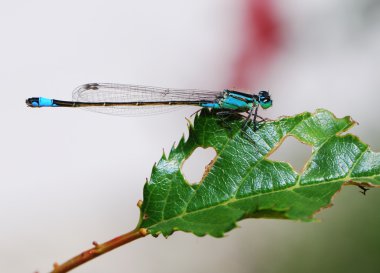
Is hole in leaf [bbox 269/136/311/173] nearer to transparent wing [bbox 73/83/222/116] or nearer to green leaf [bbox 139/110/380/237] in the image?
transparent wing [bbox 73/83/222/116]

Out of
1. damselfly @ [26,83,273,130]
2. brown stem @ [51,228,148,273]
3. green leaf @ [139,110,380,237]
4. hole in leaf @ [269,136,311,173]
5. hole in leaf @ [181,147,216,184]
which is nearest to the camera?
brown stem @ [51,228,148,273]

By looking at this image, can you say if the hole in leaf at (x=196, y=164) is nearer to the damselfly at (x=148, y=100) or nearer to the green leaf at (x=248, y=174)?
the damselfly at (x=148, y=100)

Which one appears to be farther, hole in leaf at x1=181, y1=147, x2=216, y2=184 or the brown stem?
hole in leaf at x1=181, y1=147, x2=216, y2=184

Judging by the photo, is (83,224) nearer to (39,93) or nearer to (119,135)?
(119,135)

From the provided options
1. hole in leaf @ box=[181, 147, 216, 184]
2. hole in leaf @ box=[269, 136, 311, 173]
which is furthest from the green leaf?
hole in leaf @ box=[181, 147, 216, 184]

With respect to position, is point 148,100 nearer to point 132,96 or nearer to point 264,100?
point 132,96

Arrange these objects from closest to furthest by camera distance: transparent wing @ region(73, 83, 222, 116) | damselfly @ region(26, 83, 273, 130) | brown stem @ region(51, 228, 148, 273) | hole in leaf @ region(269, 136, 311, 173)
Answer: brown stem @ region(51, 228, 148, 273), damselfly @ region(26, 83, 273, 130), transparent wing @ region(73, 83, 222, 116), hole in leaf @ region(269, 136, 311, 173)
